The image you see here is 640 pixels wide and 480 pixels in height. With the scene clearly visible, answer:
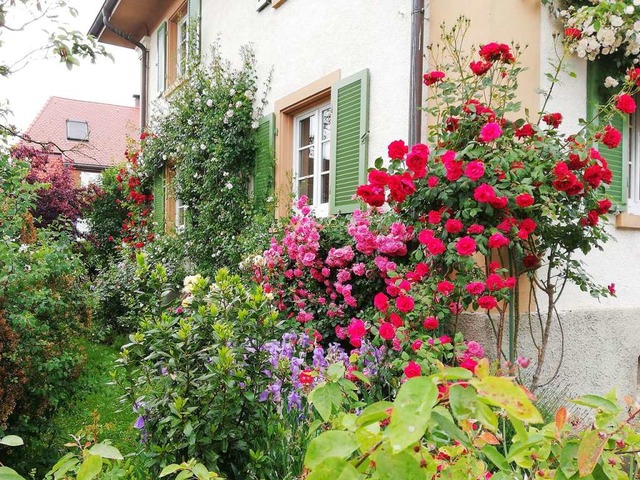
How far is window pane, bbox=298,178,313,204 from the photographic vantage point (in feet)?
19.9

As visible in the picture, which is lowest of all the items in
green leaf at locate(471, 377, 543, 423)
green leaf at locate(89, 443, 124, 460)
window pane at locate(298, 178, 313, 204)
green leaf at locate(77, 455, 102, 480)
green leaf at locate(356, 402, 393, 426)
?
green leaf at locate(77, 455, 102, 480)

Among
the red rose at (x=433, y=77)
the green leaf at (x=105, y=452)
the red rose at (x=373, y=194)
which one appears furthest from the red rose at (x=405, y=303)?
the green leaf at (x=105, y=452)

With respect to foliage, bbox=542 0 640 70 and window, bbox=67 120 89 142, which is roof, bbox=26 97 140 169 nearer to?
window, bbox=67 120 89 142

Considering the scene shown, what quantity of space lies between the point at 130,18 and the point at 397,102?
8.36 m

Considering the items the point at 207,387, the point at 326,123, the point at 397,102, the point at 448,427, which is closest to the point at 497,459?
the point at 448,427

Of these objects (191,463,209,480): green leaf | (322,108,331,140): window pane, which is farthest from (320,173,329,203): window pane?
(191,463,209,480): green leaf

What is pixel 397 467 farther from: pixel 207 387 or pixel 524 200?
pixel 524 200

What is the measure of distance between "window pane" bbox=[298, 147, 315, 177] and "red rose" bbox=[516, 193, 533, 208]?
3.25 metres

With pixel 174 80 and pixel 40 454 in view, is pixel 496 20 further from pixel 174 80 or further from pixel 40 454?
pixel 174 80

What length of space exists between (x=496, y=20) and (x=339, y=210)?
206 cm

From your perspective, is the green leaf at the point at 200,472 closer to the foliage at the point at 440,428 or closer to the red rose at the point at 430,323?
the foliage at the point at 440,428

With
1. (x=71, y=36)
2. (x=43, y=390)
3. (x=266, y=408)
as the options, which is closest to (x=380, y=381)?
(x=266, y=408)

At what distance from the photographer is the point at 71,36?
309 cm

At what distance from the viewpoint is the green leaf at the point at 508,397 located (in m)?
0.65
